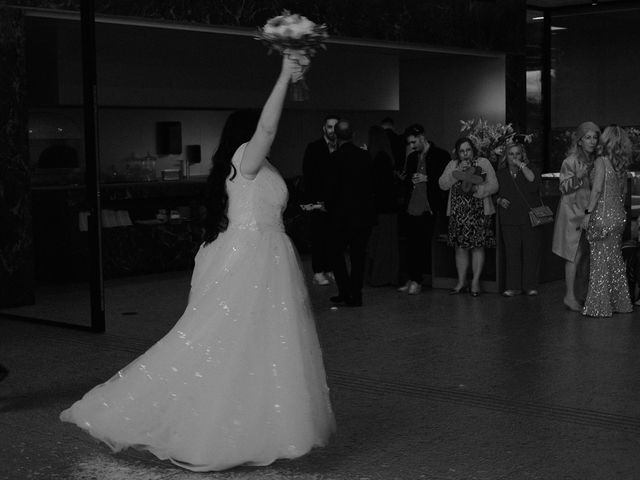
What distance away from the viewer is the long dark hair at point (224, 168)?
5480mm

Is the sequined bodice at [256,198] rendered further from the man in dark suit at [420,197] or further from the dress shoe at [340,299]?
the man in dark suit at [420,197]

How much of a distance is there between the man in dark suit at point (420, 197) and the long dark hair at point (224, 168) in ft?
18.9

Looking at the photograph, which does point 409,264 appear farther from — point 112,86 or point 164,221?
point 112,86

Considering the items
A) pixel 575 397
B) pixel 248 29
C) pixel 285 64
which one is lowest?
pixel 575 397

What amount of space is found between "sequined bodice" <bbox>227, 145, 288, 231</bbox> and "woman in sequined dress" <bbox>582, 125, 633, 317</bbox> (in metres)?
4.73

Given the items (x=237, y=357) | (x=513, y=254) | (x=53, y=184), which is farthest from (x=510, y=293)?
(x=237, y=357)

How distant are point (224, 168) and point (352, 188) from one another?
4.76 meters

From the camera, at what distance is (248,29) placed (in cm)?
1220

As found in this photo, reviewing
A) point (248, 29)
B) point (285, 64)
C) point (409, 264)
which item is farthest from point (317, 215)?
point (285, 64)

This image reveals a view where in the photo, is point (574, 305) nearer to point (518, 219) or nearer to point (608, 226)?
point (608, 226)

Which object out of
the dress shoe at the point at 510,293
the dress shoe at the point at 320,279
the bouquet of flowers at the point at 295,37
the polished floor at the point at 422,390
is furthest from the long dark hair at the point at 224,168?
the dress shoe at the point at 320,279

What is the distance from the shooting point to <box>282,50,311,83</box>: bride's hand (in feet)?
16.9

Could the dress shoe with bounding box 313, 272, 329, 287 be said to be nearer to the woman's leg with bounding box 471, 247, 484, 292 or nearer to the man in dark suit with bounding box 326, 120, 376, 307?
the man in dark suit with bounding box 326, 120, 376, 307

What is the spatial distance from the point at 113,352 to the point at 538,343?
3.33 meters
